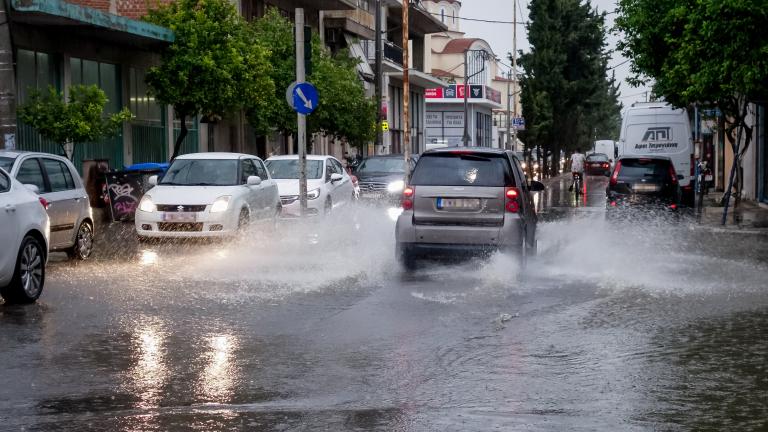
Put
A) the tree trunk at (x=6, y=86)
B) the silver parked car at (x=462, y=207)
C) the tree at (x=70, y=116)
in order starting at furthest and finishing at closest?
the tree at (x=70, y=116) < the tree trunk at (x=6, y=86) < the silver parked car at (x=462, y=207)

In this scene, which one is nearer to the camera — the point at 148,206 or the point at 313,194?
the point at 148,206

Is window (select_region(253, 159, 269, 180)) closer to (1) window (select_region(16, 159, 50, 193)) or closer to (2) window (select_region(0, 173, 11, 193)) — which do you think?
(1) window (select_region(16, 159, 50, 193))

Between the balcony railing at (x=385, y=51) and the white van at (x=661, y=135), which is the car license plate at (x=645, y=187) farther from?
the balcony railing at (x=385, y=51)

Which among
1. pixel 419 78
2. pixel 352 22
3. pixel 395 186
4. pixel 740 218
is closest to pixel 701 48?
pixel 740 218

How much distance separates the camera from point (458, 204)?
1458 centimetres

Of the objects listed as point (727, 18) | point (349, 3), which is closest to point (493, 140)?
point (349, 3)

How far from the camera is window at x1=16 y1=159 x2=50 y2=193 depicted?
15242mm

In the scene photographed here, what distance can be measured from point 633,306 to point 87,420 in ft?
21.6

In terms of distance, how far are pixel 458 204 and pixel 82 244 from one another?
5.76 meters

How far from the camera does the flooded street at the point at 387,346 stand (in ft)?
22.2

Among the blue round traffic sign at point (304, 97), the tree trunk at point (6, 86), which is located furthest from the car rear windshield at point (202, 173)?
the tree trunk at point (6, 86)

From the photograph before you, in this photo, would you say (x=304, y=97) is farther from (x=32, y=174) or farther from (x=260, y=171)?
(x=32, y=174)

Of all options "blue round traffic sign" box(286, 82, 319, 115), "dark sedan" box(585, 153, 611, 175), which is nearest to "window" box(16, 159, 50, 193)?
"blue round traffic sign" box(286, 82, 319, 115)

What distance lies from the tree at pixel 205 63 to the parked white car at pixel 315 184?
6.63 meters
